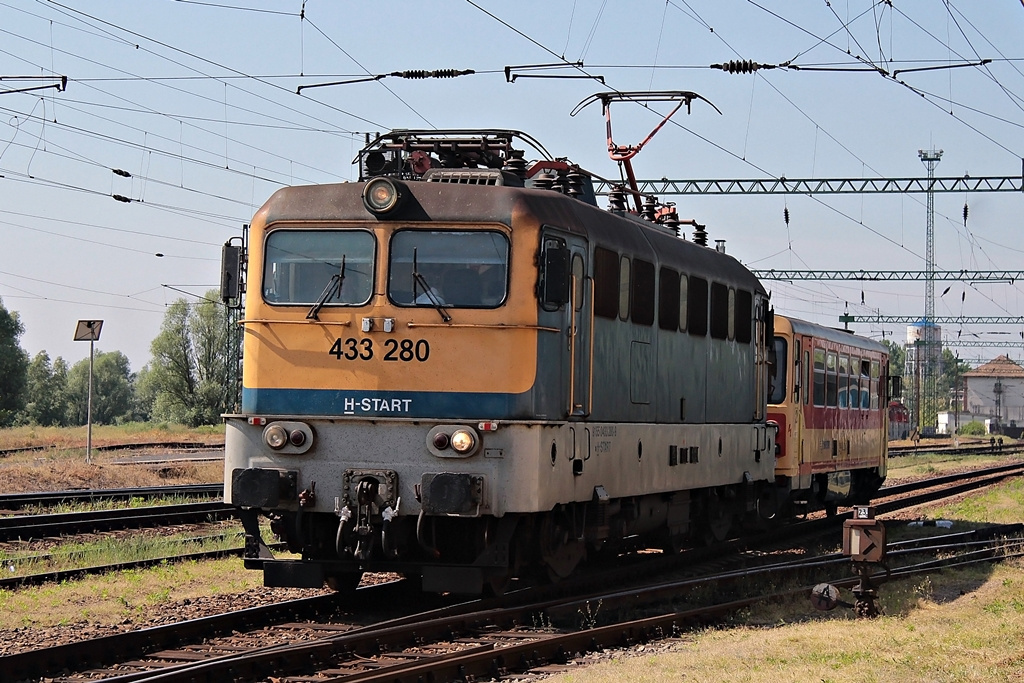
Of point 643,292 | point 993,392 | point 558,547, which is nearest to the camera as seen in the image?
point 558,547

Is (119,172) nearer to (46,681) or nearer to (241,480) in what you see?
(241,480)

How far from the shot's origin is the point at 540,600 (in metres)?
12.3

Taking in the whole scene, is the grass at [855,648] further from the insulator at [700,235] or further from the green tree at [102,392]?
the green tree at [102,392]

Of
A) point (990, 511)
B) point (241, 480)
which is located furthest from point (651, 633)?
point (990, 511)

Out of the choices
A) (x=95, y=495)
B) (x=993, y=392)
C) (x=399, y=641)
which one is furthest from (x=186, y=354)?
(x=993, y=392)

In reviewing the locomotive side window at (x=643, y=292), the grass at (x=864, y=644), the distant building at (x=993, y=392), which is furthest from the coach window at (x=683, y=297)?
the distant building at (x=993, y=392)

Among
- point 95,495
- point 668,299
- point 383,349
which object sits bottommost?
point 95,495

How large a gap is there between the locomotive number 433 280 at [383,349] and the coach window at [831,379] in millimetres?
12675

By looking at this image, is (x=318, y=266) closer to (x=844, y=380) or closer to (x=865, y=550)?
(x=865, y=550)

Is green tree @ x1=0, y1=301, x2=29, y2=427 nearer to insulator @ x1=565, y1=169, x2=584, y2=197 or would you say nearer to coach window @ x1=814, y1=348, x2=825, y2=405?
coach window @ x1=814, y1=348, x2=825, y2=405

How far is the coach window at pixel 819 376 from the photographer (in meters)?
21.7

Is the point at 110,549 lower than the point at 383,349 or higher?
lower

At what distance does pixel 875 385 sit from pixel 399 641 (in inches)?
717

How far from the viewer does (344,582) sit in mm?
11852
